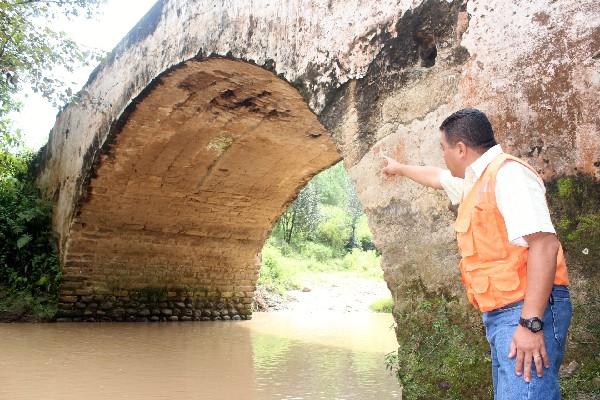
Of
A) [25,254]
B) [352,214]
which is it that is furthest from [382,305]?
[352,214]

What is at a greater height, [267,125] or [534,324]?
[267,125]

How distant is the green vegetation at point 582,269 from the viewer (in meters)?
2.16

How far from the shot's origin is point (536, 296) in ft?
4.37

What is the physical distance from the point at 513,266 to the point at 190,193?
7.12 metres

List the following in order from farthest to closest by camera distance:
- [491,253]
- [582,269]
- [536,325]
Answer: [582,269] → [491,253] → [536,325]

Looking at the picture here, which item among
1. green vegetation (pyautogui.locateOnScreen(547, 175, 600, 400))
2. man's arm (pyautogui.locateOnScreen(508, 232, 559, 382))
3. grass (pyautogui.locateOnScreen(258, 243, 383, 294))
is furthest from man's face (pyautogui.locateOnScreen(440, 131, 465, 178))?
grass (pyautogui.locateOnScreen(258, 243, 383, 294))

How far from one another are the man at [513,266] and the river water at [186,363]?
94.8 inches

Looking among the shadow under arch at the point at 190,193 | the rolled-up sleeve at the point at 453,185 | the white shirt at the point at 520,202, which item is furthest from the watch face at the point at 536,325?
the shadow under arch at the point at 190,193

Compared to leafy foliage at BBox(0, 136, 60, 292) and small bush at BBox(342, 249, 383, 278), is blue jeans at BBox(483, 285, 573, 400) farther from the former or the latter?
small bush at BBox(342, 249, 383, 278)

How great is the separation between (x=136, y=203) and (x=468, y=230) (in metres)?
6.89

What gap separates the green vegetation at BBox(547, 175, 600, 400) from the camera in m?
2.16

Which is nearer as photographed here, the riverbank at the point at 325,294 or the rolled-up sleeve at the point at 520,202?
the rolled-up sleeve at the point at 520,202

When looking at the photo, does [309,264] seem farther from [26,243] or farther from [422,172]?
[422,172]

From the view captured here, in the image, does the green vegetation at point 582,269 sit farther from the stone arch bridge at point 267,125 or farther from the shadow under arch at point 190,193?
the shadow under arch at point 190,193
